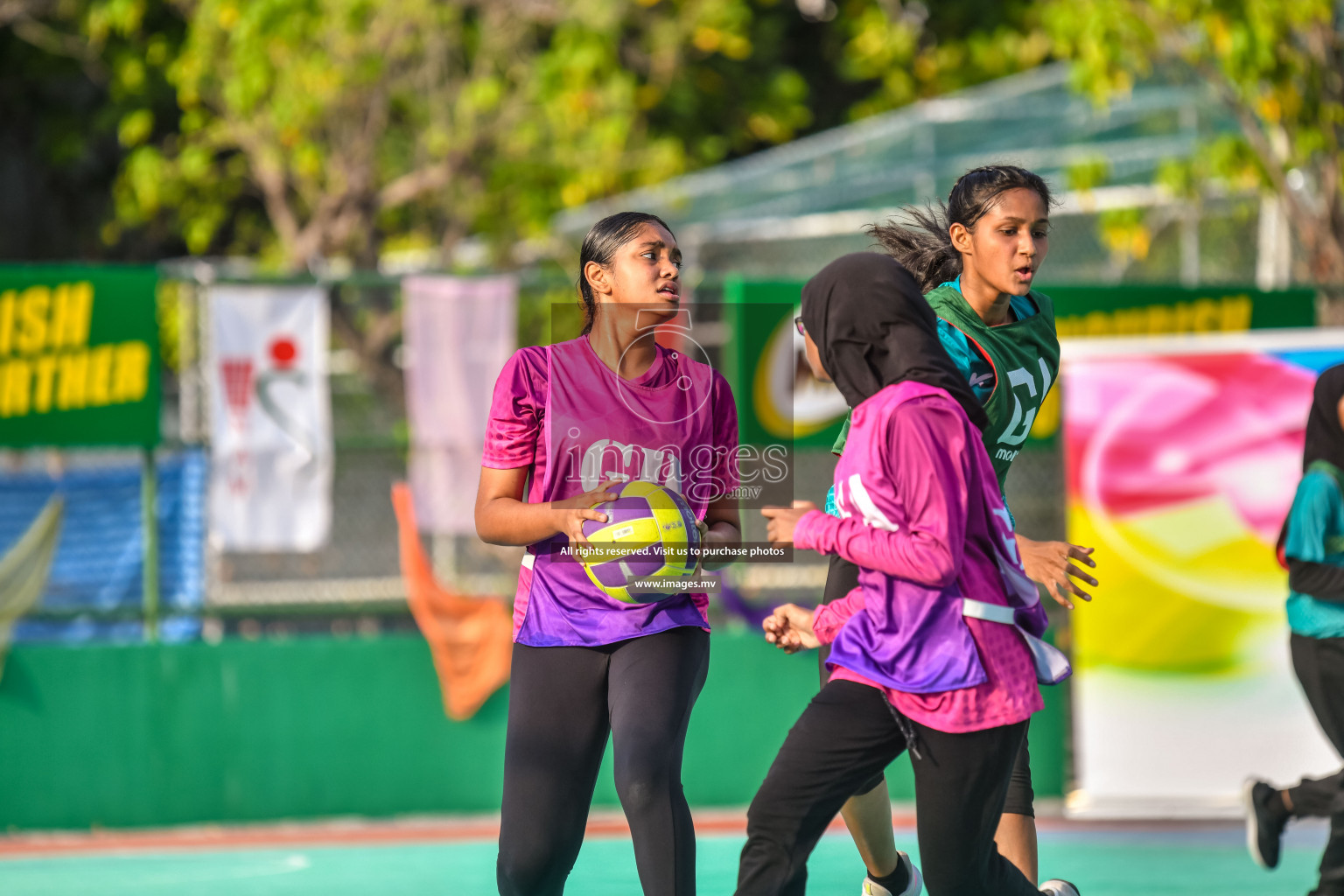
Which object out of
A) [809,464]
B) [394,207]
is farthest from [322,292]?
[394,207]

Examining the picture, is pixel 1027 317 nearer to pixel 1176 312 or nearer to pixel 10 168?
pixel 1176 312

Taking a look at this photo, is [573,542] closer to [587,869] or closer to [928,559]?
[928,559]

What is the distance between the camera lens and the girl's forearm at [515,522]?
14.0 ft

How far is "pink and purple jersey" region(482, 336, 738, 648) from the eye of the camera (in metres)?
4.42

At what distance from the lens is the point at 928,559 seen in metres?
3.76

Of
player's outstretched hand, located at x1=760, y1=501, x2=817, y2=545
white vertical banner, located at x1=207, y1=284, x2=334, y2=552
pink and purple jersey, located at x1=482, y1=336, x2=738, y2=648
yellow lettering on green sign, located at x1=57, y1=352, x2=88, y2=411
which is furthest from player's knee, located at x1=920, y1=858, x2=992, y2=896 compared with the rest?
yellow lettering on green sign, located at x1=57, y1=352, x2=88, y2=411

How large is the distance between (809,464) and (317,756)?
4157mm

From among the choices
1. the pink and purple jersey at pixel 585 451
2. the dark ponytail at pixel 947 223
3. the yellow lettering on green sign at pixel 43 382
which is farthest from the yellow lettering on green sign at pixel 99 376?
the dark ponytail at pixel 947 223

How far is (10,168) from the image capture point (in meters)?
20.8

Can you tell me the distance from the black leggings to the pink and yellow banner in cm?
458

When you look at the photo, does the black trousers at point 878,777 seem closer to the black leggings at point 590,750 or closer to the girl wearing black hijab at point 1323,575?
the black leggings at point 590,750

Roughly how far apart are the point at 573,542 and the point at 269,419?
15.6 feet

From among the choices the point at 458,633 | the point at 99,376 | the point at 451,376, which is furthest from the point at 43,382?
the point at 458,633

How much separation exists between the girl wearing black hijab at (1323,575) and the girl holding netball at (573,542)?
2441mm
